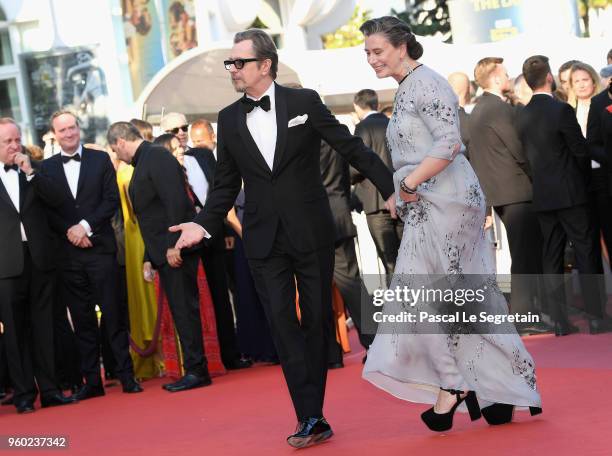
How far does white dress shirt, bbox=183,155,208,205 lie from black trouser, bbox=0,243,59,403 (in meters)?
1.45

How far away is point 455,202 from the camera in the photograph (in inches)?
261

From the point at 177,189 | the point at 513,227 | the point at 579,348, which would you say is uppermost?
the point at 177,189

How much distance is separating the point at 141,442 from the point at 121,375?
2.89 m

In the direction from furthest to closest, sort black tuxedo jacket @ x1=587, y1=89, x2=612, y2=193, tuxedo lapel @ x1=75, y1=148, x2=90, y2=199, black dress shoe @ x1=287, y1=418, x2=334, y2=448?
tuxedo lapel @ x1=75, y1=148, x2=90, y2=199, black tuxedo jacket @ x1=587, y1=89, x2=612, y2=193, black dress shoe @ x1=287, y1=418, x2=334, y2=448

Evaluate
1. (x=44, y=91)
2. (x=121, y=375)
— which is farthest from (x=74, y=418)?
(x=44, y=91)

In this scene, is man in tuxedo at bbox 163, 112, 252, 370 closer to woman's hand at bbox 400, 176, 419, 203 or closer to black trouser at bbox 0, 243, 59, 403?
black trouser at bbox 0, 243, 59, 403

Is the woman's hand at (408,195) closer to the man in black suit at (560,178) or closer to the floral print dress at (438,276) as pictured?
the floral print dress at (438,276)

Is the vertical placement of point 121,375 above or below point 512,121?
below

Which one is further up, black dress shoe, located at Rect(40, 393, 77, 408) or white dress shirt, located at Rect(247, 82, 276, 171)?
white dress shirt, located at Rect(247, 82, 276, 171)

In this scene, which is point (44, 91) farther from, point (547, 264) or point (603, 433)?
point (603, 433)

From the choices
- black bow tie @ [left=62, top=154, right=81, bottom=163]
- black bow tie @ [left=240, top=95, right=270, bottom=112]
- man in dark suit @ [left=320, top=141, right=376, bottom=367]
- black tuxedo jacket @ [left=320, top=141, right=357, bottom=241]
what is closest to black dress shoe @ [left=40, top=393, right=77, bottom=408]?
black bow tie @ [left=62, top=154, right=81, bottom=163]

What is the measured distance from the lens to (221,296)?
11.3 meters

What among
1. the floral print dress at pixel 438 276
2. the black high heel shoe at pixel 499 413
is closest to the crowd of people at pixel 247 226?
the floral print dress at pixel 438 276

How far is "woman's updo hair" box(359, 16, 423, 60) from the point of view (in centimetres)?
668
